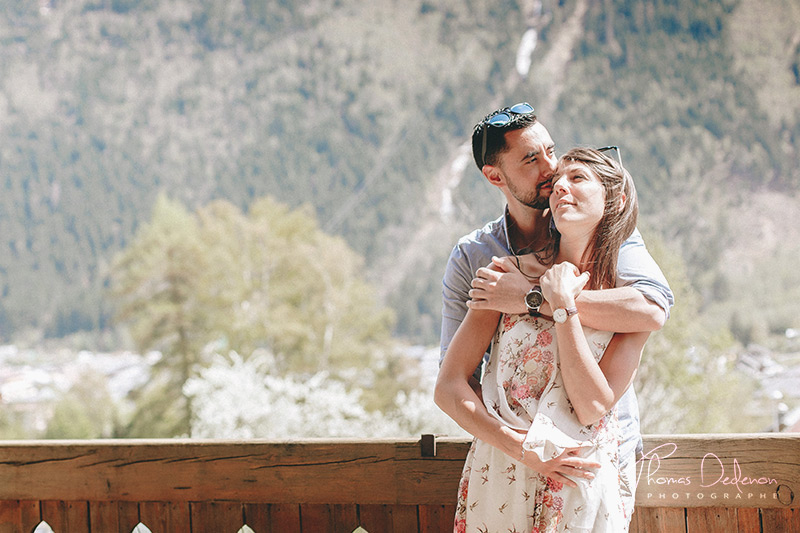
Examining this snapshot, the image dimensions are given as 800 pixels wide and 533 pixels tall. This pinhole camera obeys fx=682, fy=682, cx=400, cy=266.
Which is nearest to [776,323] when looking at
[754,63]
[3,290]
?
[754,63]

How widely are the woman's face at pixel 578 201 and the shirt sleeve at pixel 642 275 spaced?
8cm

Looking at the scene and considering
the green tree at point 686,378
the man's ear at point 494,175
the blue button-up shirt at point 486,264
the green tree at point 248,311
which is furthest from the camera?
the green tree at point 248,311

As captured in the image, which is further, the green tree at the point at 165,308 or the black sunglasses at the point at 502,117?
the green tree at the point at 165,308

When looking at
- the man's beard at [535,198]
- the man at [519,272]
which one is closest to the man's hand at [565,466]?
the man at [519,272]

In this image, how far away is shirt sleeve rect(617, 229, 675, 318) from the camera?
3.13 ft

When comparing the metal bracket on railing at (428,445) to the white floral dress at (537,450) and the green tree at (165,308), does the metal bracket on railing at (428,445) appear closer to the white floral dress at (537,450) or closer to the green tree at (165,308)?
the white floral dress at (537,450)

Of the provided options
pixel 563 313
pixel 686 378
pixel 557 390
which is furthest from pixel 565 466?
pixel 686 378

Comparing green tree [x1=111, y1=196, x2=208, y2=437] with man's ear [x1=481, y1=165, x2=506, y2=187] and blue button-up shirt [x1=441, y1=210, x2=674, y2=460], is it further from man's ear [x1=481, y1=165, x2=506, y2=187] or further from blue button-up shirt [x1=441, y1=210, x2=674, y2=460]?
man's ear [x1=481, y1=165, x2=506, y2=187]

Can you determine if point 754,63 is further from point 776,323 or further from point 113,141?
point 113,141

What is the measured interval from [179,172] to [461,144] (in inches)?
285

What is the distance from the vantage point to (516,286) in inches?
38.2

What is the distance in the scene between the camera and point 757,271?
14805 millimetres

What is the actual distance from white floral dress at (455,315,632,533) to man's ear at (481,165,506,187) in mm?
247

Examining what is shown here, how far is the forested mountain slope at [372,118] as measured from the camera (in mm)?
15812
